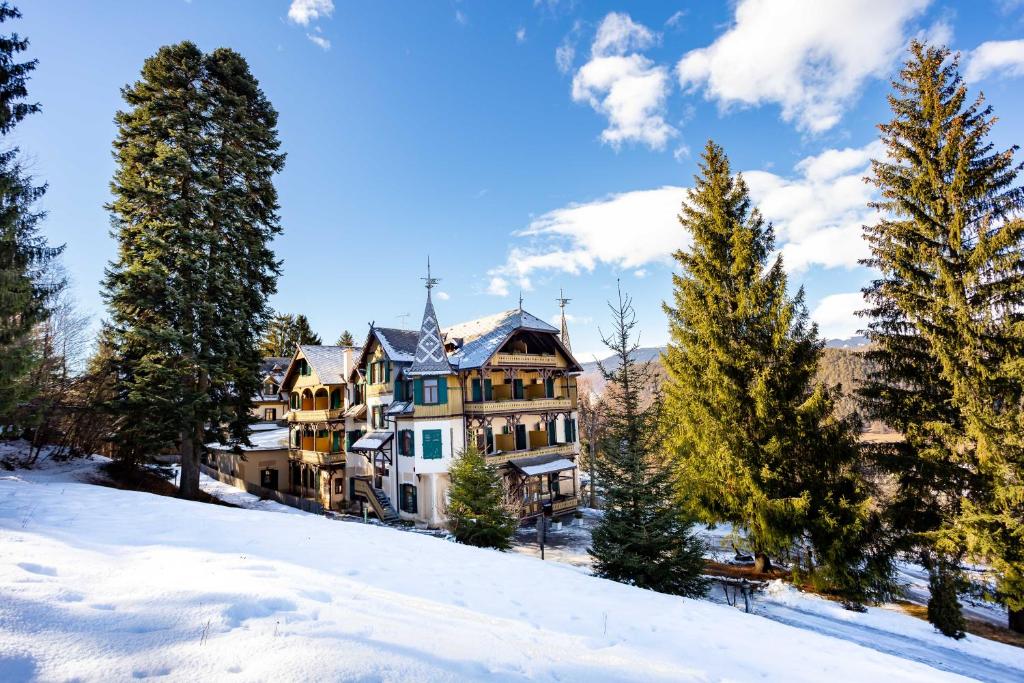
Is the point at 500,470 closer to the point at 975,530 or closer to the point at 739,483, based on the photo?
the point at 739,483

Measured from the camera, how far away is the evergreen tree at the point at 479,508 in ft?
52.6

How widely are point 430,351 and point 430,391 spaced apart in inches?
94.4

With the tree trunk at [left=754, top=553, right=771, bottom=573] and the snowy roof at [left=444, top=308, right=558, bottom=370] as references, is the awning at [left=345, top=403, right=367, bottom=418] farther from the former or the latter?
the tree trunk at [left=754, top=553, right=771, bottom=573]

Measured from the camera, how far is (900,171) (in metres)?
15.3

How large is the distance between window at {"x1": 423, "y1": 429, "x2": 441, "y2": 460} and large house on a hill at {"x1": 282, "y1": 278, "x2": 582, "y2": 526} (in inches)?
2.3

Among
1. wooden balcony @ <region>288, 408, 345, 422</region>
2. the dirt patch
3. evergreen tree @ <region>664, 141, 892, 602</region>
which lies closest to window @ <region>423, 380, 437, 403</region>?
wooden balcony @ <region>288, 408, 345, 422</region>

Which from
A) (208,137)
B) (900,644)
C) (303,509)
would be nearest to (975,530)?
(900,644)

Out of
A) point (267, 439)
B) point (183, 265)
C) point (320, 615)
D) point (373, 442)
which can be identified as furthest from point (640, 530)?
point (267, 439)

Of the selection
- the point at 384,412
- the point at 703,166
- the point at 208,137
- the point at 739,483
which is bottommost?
the point at 739,483

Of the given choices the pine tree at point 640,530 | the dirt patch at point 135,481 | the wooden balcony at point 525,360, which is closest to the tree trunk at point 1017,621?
the pine tree at point 640,530

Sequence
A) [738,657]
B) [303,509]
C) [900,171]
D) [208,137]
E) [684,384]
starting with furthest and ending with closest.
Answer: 1. [303,509]
2. [208,137]
3. [684,384]
4. [900,171]
5. [738,657]

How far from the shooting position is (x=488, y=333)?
2909 centimetres

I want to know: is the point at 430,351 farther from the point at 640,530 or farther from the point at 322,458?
the point at 640,530

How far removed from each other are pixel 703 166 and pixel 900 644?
17.8 m
